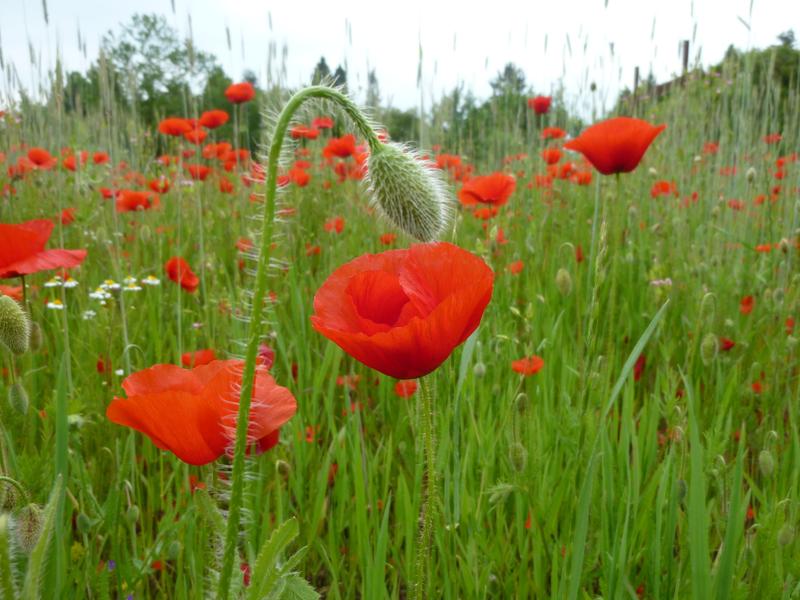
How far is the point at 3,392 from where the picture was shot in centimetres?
157

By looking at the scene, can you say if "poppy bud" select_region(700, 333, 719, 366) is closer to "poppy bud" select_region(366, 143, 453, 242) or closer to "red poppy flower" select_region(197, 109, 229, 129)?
"poppy bud" select_region(366, 143, 453, 242)

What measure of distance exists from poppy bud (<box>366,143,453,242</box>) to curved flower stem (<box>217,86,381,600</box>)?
0.27ft

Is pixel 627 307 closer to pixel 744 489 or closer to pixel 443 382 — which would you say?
pixel 744 489

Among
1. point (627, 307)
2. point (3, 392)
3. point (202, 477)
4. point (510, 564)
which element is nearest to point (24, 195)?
point (3, 392)

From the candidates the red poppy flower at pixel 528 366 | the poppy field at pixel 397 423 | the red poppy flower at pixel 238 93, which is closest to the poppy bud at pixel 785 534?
the poppy field at pixel 397 423

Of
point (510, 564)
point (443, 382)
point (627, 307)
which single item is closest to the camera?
point (510, 564)

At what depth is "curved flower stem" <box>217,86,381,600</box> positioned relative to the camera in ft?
2.14

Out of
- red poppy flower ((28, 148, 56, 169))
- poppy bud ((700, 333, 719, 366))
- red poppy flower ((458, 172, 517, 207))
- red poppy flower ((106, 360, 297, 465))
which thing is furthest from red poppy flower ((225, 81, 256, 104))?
red poppy flower ((106, 360, 297, 465))

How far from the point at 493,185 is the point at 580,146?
627mm

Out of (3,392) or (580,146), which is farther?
(580,146)

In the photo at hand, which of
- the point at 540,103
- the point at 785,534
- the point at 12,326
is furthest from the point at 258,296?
the point at 540,103

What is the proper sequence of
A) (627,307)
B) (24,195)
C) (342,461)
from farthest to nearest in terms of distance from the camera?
(24,195), (627,307), (342,461)

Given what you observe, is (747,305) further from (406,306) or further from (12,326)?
(12,326)

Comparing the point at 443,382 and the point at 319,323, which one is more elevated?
the point at 319,323
